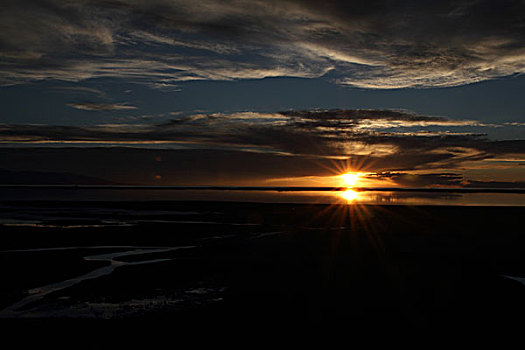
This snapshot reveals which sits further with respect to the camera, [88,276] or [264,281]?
[88,276]

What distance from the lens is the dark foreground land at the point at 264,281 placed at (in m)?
10.8

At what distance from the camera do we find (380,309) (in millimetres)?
11625

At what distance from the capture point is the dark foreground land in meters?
10.8

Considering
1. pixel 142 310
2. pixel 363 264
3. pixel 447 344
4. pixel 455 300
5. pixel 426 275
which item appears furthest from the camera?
pixel 363 264

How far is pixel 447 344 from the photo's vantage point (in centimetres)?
923

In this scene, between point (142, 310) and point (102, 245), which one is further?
point (102, 245)

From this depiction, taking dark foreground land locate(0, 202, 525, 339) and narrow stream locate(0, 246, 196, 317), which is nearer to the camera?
dark foreground land locate(0, 202, 525, 339)

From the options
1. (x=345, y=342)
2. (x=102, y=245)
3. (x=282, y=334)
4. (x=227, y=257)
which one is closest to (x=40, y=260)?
(x=102, y=245)

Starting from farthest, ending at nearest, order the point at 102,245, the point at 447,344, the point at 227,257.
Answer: the point at 102,245 → the point at 227,257 → the point at 447,344

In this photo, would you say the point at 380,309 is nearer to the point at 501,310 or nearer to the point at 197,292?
the point at 501,310

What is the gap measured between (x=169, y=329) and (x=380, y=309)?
543 cm

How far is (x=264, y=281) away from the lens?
48.7 feet

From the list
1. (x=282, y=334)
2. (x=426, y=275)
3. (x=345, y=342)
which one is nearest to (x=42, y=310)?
(x=282, y=334)

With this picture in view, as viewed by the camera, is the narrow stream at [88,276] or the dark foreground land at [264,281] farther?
the narrow stream at [88,276]
